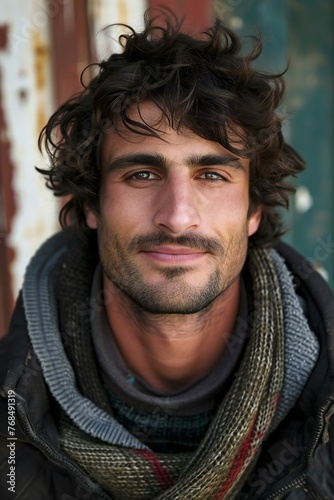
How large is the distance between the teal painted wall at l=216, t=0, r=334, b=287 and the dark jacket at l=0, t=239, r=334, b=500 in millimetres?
1780

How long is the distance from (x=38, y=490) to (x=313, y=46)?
291cm

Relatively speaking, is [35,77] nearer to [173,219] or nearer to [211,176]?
[211,176]

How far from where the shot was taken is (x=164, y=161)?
2.12 meters

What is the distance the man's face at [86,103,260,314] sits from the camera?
210 centimetres

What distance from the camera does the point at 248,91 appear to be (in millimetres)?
2293

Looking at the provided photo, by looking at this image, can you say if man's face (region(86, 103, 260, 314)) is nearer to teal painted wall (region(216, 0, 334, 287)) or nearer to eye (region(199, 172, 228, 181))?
eye (region(199, 172, 228, 181))

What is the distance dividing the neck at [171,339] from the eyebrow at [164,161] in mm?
431

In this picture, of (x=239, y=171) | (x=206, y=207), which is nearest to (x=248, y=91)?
(x=239, y=171)

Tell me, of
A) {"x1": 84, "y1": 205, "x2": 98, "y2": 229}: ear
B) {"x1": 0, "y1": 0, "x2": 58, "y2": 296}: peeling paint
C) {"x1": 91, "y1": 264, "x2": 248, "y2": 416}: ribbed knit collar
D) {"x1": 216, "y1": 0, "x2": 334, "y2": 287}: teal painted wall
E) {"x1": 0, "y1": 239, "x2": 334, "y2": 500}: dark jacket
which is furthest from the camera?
{"x1": 216, "y1": 0, "x2": 334, "y2": 287}: teal painted wall

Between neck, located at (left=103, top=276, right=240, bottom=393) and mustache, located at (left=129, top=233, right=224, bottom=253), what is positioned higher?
mustache, located at (left=129, top=233, right=224, bottom=253)

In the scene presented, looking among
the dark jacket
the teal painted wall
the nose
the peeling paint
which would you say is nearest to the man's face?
the nose

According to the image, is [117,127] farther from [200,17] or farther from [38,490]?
[200,17]

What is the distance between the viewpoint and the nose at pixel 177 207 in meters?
2.04

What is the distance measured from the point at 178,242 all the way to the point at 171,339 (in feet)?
1.30
